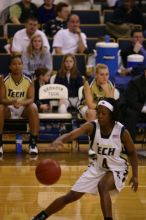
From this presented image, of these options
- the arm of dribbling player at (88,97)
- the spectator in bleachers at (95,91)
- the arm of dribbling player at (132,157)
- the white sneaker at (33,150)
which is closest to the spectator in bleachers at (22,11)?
the spectator in bleachers at (95,91)

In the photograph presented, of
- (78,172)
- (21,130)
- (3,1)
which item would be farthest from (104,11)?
(78,172)

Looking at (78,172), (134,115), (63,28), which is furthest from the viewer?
(63,28)

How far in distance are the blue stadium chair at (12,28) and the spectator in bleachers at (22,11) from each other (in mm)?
557

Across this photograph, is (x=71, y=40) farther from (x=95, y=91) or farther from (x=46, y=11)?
(x=95, y=91)

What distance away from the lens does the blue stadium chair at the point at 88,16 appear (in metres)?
15.9

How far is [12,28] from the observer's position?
49.6ft

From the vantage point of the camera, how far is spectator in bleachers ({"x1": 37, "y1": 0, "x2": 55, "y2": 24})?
15.8 metres

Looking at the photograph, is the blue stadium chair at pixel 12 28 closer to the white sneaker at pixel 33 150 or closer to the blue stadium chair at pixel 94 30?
the blue stadium chair at pixel 94 30

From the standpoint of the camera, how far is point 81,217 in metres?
8.86

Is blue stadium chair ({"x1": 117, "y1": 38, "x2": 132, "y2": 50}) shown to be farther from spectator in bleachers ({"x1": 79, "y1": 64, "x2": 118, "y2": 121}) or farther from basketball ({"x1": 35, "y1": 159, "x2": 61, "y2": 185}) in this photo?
basketball ({"x1": 35, "y1": 159, "x2": 61, "y2": 185})

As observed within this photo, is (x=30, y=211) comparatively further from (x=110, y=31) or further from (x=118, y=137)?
(x=110, y=31)

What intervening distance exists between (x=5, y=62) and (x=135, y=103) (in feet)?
8.45

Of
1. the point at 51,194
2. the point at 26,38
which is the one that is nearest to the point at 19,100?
the point at 26,38

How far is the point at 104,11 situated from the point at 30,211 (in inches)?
311
